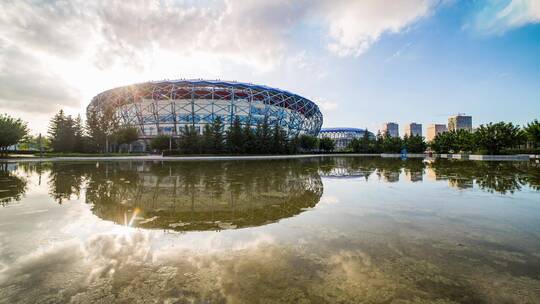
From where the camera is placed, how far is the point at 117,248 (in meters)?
4.08

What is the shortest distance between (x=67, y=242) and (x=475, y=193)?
11.7 metres

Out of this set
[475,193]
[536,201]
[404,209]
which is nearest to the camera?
[404,209]

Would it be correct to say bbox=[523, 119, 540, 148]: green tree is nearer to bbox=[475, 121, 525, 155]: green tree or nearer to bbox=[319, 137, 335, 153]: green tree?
bbox=[475, 121, 525, 155]: green tree

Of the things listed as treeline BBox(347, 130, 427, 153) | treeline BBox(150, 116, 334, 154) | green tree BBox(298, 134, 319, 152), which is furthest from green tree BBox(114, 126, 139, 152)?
treeline BBox(347, 130, 427, 153)

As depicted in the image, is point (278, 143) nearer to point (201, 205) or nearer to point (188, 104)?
point (188, 104)

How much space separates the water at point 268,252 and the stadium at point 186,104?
50129 mm

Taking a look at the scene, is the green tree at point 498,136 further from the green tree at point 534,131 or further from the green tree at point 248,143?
the green tree at point 248,143

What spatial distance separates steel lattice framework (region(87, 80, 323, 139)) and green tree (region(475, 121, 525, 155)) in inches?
1511

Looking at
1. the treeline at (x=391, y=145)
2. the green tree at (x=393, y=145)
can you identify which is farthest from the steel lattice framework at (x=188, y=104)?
the green tree at (x=393, y=145)

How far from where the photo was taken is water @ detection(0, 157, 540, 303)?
9.37 ft

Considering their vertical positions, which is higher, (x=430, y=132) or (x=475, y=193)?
(x=430, y=132)

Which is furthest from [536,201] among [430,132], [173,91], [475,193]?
[430,132]

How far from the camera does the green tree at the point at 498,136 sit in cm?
3853

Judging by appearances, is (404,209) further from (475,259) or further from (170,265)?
(170,265)
